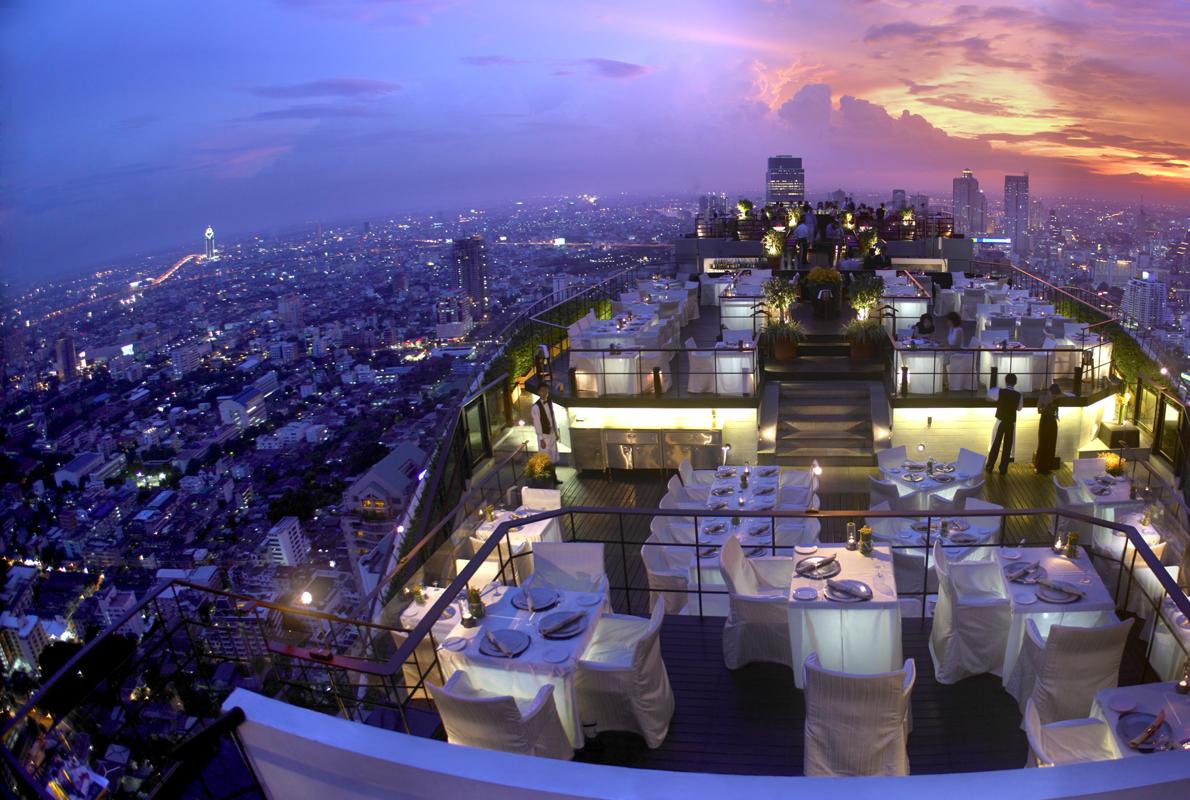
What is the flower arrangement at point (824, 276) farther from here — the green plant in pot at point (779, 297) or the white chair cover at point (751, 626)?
the white chair cover at point (751, 626)

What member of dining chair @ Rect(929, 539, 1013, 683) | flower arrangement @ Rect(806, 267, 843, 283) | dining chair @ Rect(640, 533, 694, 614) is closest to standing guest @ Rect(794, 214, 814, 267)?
flower arrangement @ Rect(806, 267, 843, 283)

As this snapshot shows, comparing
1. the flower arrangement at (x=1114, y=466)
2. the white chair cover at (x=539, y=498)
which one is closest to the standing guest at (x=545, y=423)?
the white chair cover at (x=539, y=498)

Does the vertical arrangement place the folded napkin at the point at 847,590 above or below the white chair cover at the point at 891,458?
above

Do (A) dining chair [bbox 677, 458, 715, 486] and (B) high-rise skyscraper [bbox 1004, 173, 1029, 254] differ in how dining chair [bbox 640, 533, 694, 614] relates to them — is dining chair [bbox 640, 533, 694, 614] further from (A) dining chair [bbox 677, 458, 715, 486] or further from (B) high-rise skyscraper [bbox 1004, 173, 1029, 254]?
(B) high-rise skyscraper [bbox 1004, 173, 1029, 254]

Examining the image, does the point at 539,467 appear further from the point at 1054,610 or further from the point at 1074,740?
the point at 1074,740

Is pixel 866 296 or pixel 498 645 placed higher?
pixel 866 296

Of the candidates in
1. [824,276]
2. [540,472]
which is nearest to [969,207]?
[824,276]

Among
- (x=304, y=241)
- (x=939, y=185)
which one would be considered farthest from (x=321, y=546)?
(x=939, y=185)

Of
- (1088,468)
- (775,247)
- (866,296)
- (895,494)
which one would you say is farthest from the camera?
(775,247)
